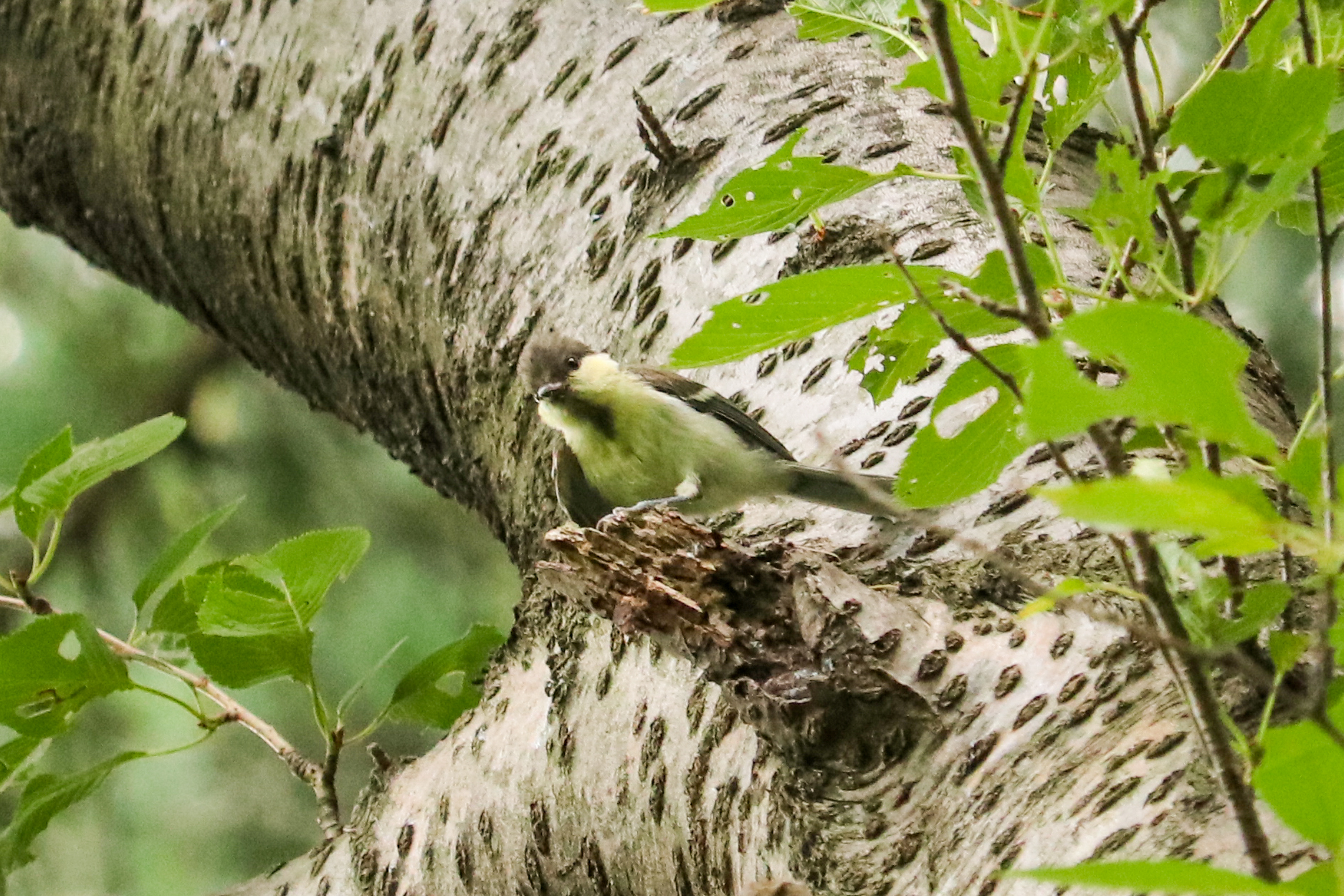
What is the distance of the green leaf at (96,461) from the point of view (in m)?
1.60

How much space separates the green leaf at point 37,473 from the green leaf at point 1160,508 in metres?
1.51

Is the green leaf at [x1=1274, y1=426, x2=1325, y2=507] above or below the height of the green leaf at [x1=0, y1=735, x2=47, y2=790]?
above

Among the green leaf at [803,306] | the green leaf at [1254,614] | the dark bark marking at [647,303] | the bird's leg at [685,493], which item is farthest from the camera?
the bird's leg at [685,493]

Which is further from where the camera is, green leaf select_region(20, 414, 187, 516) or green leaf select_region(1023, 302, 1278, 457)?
green leaf select_region(20, 414, 187, 516)

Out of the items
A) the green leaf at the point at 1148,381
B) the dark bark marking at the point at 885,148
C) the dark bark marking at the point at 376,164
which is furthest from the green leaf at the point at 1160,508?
the dark bark marking at the point at 376,164

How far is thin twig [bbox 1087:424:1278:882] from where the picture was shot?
1.71 feet

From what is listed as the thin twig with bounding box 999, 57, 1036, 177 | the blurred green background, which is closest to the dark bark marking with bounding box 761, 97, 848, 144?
the thin twig with bounding box 999, 57, 1036, 177

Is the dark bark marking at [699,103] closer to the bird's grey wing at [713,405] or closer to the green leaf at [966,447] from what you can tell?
the bird's grey wing at [713,405]

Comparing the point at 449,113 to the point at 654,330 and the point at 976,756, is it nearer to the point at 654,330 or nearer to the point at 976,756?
the point at 654,330

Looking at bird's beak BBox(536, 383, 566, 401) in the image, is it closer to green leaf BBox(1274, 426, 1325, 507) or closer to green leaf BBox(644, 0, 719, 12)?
green leaf BBox(644, 0, 719, 12)

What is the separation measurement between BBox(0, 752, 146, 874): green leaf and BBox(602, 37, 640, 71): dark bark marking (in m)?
1.17

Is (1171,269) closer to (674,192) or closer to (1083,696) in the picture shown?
(1083,696)

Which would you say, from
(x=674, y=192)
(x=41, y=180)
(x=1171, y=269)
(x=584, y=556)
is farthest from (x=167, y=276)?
(x=1171, y=269)

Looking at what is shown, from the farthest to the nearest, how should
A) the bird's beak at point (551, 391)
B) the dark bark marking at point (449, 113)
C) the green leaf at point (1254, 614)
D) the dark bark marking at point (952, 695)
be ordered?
the dark bark marking at point (449, 113) → the bird's beak at point (551, 391) → the dark bark marking at point (952, 695) → the green leaf at point (1254, 614)
